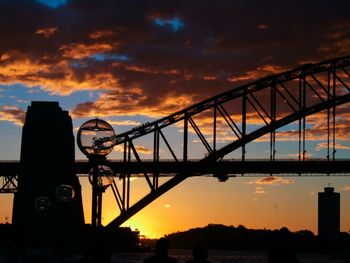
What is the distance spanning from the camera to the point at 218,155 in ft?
223

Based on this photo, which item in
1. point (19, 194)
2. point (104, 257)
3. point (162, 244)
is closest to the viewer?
point (162, 244)

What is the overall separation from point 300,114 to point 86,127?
2049 inches

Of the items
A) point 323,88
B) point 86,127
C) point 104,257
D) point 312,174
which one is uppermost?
point 323,88

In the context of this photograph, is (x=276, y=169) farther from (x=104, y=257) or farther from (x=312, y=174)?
(x=104, y=257)

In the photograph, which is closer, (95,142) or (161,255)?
(161,255)

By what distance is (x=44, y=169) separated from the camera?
3718 inches

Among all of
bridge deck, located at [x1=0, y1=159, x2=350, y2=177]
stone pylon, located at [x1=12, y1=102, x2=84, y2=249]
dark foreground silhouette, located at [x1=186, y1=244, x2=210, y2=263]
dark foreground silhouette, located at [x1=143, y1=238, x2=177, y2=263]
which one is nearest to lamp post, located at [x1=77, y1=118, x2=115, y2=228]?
dark foreground silhouette, located at [x1=143, y1=238, x2=177, y2=263]

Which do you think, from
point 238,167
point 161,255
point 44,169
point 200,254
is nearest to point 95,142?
point 161,255

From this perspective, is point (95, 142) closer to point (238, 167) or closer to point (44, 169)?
point (238, 167)

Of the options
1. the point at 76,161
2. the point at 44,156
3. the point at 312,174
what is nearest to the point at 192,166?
the point at 312,174

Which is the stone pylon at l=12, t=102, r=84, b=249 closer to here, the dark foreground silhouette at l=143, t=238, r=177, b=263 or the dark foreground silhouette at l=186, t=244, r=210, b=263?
the dark foreground silhouette at l=143, t=238, r=177, b=263

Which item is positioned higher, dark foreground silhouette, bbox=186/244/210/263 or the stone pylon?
the stone pylon

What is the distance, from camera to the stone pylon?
92.2 m

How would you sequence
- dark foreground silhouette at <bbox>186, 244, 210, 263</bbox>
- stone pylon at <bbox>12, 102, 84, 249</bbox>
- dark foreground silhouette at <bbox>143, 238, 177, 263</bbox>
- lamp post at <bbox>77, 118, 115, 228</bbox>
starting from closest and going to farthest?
dark foreground silhouette at <bbox>186, 244, 210, 263</bbox> → dark foreground silhouette at <bbox>143, 238, 177, 263</bbox> → lamp post at <bbox>77, 118, 115, 228</bbox> → stone pylon at <bbox>12, 102, 84, 249</bbox>
